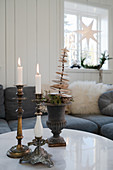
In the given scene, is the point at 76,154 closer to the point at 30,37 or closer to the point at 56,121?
the point at 56,121

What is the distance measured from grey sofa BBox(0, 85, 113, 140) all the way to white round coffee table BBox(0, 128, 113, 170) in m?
0.71

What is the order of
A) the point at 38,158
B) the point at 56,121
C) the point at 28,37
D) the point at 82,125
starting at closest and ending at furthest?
the point at 38,158 < the point at 56,121 < the point at 82,125 < the point at 28,37

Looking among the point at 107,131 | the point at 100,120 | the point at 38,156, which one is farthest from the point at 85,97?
the point at 38,156

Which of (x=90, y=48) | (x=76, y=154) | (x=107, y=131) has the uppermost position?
(x=90, y=48)

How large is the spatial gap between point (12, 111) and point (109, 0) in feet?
9.14

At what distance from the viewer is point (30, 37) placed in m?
2.83

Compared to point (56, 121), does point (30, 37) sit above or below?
above

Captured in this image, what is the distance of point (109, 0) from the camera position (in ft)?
11.7

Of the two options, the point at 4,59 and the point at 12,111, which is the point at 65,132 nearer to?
the point at 12,111

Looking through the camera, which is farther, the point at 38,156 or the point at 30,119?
the point at 30,119

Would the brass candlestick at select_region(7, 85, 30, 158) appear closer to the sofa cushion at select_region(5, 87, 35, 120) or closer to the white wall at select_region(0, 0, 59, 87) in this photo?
the sofa cushion at select_region(5, 87, 35, 120)

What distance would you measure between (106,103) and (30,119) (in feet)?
3.30

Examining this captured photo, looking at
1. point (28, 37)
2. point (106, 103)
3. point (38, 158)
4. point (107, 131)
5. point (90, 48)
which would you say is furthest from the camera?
point (90, 48)

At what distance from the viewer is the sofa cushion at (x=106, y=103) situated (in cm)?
238
